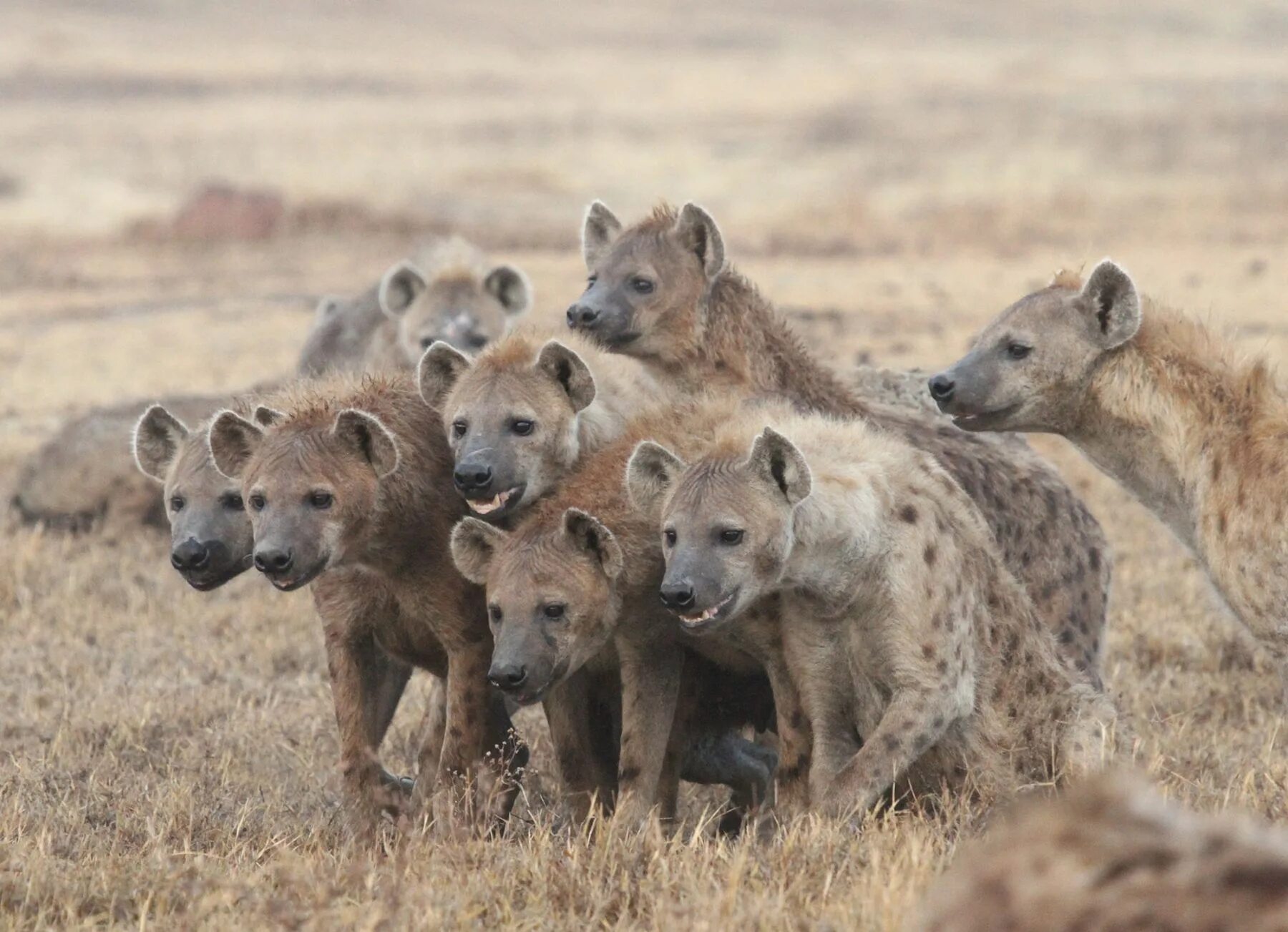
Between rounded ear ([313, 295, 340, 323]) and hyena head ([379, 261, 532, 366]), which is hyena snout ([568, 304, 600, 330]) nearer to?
hyena head ([379, 261, 532, 366])

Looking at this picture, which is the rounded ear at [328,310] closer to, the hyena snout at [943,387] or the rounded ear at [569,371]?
the rounded ear at [569,371]

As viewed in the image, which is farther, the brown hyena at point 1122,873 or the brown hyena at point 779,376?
the brown hyena at point 779,376

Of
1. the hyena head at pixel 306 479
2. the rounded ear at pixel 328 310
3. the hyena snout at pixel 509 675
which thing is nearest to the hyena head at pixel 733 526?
the hyena snout at pixel 509 675

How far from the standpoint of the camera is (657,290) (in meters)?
6.16

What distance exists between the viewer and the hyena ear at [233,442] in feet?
16.6

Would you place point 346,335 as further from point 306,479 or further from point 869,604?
point 869,604

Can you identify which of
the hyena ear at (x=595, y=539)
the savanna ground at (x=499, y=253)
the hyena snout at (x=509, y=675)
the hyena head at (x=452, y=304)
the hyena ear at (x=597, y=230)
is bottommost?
the savanna ground at (x=499, y=253)

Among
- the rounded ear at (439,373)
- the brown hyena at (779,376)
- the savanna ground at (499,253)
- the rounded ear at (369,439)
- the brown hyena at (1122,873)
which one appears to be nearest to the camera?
the brown hyena at (1122,873)

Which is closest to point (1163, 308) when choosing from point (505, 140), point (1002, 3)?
point (505, 140)

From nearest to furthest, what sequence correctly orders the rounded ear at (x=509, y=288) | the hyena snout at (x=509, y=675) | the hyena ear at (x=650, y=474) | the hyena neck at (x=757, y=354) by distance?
the hyena snout at (x=509, y=675) → the hyena ear at (x=650, y=474) → the hyena neck at (x=757, y=354) → the rounded ear at (x=509, y=288)

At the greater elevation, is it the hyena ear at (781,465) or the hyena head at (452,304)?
the hyena ear at (781,465)

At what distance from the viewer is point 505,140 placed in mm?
34000

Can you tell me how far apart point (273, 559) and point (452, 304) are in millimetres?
4636

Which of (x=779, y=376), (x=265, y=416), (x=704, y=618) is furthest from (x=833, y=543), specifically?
(x=265, y=416)
